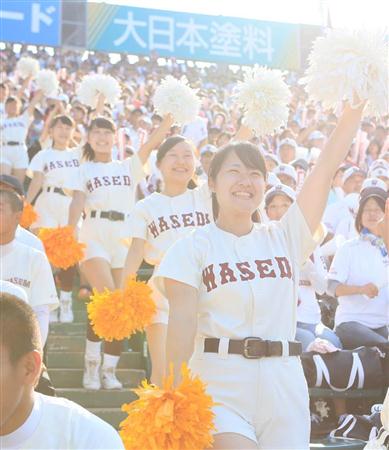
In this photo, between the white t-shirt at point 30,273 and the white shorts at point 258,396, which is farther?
the white t-shirt at point 30,273

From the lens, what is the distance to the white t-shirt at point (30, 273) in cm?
520

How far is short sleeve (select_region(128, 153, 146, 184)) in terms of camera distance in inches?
300

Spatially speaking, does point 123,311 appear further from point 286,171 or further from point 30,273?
point 286,171

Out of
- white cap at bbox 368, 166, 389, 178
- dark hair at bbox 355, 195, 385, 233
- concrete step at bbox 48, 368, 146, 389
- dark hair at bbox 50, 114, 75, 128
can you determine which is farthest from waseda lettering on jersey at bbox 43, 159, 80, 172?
dark hair at bbox 355, 195, 385, 233

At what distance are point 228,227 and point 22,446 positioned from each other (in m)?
1.66

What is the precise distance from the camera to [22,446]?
2.38 meters

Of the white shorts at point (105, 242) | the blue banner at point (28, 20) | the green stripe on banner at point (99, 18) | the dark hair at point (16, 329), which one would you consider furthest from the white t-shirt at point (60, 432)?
the green stripe on banner at point (99, 18)

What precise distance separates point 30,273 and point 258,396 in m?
2.08

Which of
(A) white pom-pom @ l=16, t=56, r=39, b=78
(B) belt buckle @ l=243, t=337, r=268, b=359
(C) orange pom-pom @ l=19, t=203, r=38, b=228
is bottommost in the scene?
(B) belt buckle @ l=243, t=337, r=268, b=359

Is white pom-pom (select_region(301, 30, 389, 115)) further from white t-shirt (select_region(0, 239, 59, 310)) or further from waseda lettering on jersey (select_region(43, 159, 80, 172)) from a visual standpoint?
waseda lettering on jersey (select_region(43, 159, 80, 172))

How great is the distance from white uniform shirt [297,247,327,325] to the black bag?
2.09 ft

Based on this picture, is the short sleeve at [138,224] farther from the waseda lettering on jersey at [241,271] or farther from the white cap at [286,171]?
the white cap at [286,171]

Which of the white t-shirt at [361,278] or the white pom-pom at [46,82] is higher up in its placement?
the white pom-pom at [46,82]

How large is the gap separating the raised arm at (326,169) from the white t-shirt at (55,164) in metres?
5.94
